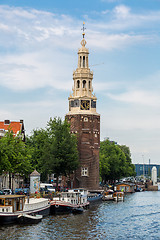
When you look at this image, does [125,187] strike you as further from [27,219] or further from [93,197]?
[27,219]

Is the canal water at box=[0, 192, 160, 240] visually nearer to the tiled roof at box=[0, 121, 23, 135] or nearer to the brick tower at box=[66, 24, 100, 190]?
the brick tower at box=[66, 24, 100, 190]

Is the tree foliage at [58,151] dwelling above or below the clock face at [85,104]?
below

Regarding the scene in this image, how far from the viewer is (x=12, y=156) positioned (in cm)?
8619

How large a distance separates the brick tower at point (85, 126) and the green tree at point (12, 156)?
2578cm

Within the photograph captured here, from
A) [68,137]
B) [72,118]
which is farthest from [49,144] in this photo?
[72,118]

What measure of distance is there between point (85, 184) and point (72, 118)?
1718 centimetres

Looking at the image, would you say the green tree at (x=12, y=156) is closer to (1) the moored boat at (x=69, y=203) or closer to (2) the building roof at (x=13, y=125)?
(1) the moored boat at (x=69, y=203)

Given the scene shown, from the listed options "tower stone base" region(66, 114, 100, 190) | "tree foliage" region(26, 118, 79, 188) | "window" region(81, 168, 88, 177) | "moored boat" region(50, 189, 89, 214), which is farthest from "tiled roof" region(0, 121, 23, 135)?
"moored boat" region(50, 189, 89, 214)

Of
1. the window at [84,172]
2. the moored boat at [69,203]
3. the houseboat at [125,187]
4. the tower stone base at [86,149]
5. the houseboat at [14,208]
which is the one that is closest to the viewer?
the houseboat at [14,208]

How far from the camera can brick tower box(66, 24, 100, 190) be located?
117938 mm

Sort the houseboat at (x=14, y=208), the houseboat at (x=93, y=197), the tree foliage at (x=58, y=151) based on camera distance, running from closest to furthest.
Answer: the houseboat at (x=14, y=208) → the houseboat at (x=93, y=197) → the tree foliage at (x=58, y=151)

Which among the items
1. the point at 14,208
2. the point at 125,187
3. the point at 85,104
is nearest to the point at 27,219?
the point at 14,208

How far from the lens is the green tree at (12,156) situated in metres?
79.8

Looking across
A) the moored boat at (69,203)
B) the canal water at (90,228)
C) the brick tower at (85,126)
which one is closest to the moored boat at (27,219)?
the canal water at (90,228)
